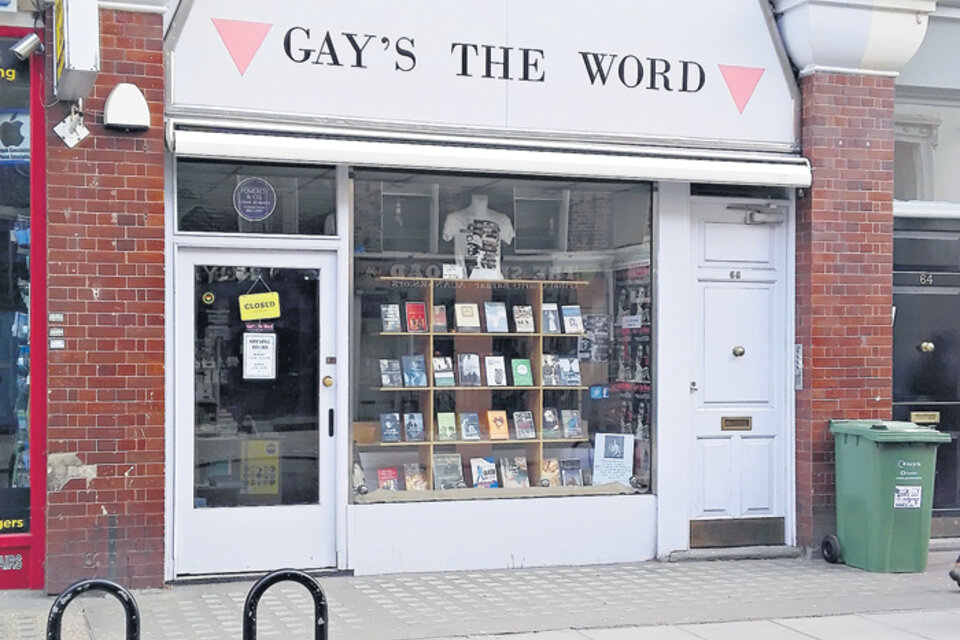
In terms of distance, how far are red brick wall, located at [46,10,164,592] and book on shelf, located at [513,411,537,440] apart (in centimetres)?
276

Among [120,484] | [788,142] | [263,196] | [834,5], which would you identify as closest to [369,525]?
[120,484]

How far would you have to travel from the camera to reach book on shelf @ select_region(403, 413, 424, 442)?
9.02m

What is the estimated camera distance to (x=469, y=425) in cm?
921

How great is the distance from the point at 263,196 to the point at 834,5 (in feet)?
15.0

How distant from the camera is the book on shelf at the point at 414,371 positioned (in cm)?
903

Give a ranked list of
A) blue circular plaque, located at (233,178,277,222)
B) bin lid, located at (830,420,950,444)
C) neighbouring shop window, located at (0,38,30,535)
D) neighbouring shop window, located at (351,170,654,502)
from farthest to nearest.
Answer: neighbouring shop window, located at (351,170,654,502)
bin lid, located at (830,420,950,444)
blue circular plaque, located at (233,178,277,222)
neighbouring shop window, located at (0,38,30,535)

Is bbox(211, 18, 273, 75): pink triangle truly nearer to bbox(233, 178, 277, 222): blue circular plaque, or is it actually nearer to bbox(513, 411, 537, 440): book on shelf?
bbox(233, 178, 277, 222): blue circular plaque

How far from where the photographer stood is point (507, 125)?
29.0ft

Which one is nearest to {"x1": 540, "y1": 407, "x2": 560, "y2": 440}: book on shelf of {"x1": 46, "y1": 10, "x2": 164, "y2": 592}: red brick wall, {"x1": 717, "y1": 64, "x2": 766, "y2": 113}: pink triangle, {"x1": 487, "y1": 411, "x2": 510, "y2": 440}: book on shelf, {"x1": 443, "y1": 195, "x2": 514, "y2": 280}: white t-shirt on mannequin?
{"x1": 487, "y1": 411, "x2": 510, "y2": 440}: book on shelf

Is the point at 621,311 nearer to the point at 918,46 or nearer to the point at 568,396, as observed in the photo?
the point at 568,396

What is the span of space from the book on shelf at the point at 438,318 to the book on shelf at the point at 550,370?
0.87 meters

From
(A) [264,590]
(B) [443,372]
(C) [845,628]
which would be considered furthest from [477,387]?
(A) [264,590]

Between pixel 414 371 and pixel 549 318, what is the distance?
1166 millimetres

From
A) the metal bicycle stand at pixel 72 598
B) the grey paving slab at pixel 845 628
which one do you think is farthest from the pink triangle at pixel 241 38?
the grey paving slab at pixel 845 628
